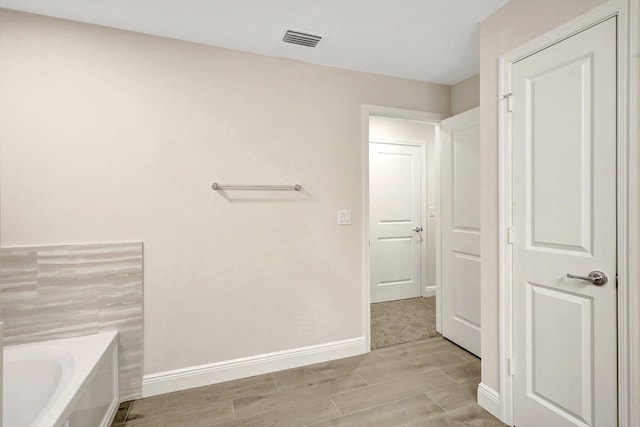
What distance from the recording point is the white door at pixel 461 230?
2574mm

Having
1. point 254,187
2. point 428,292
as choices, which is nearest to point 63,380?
point 254,187

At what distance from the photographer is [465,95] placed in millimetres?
2855

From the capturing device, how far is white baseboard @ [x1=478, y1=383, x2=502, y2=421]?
187 cm

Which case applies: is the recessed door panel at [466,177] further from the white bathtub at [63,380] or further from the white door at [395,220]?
the white bathtub at [63,380]

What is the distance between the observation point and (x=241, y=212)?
7.68ft

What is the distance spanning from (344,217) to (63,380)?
1959mm

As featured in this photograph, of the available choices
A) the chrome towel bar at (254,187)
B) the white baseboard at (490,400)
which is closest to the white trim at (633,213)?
the white baseboard at (490,400)

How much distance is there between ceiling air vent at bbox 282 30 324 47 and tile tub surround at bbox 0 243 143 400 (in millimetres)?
1696

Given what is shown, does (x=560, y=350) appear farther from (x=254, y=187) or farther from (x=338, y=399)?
(x=254, y=187)

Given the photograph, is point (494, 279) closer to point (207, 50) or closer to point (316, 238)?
point (316, 238)

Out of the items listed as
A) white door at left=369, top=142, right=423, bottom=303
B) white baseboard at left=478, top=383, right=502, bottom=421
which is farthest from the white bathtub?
white door at left=369, top=142, right=423, bottom=303

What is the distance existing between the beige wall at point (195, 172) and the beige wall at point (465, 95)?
58cm

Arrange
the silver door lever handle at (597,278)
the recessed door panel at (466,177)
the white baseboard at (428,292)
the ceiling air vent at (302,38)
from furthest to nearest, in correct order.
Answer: the white baseboard at (428,292) < the recessed door panel at (466,177) < the ceiling air vent at (302,38) < the silver door lever handle at (597,278)

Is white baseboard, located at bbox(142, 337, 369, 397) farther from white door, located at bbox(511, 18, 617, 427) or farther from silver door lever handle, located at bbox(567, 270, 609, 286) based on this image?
silver door lever handle, located at bbox(567, 270, 609, 286)
